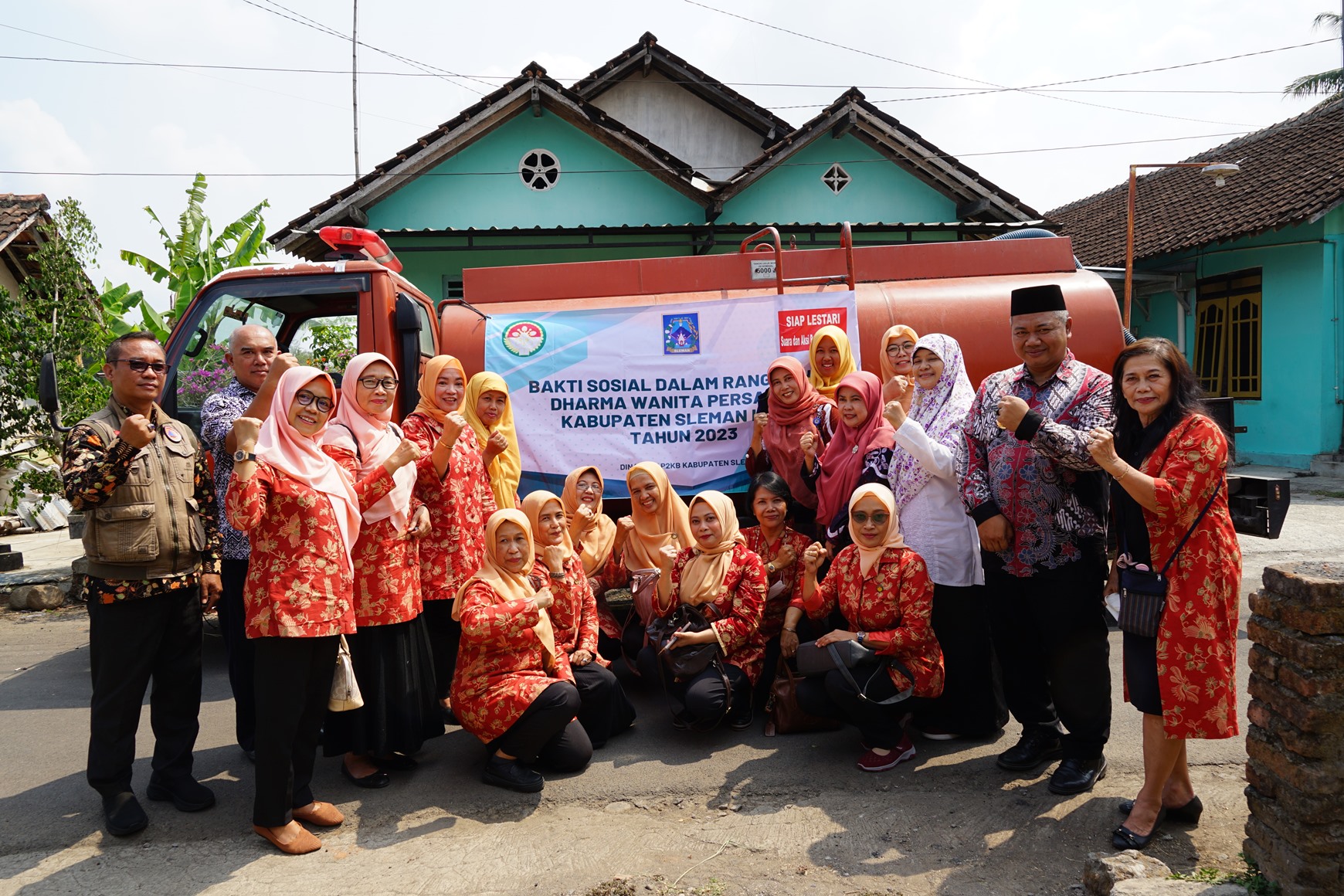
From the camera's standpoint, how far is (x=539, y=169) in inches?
517

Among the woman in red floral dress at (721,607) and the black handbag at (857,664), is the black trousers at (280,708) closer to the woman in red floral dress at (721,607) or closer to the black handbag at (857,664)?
the woman in red floral dress at (721,607)

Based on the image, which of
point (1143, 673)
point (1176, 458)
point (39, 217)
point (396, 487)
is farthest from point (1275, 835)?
point (39, 217)

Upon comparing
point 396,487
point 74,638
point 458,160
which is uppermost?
point 458,160

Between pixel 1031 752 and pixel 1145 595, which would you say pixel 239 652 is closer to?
pixel 1031 752

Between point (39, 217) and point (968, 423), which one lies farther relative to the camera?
point (39, 217)

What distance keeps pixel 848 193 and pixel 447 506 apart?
11261 mm

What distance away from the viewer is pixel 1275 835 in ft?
7.95

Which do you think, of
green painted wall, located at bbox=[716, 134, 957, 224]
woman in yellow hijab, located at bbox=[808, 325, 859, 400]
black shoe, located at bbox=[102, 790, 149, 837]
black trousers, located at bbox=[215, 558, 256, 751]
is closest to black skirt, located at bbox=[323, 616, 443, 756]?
black trousers, located at bbox=[215, 558, 256, 751]

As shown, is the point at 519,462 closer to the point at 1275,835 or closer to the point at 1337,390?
the point at 1275,835

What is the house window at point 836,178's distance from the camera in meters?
13.6

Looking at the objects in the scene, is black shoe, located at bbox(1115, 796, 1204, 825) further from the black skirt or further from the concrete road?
the black skirt

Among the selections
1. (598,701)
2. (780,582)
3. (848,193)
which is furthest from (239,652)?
(848,193)

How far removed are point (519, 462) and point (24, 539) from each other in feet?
29.6

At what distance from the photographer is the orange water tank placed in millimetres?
5105
